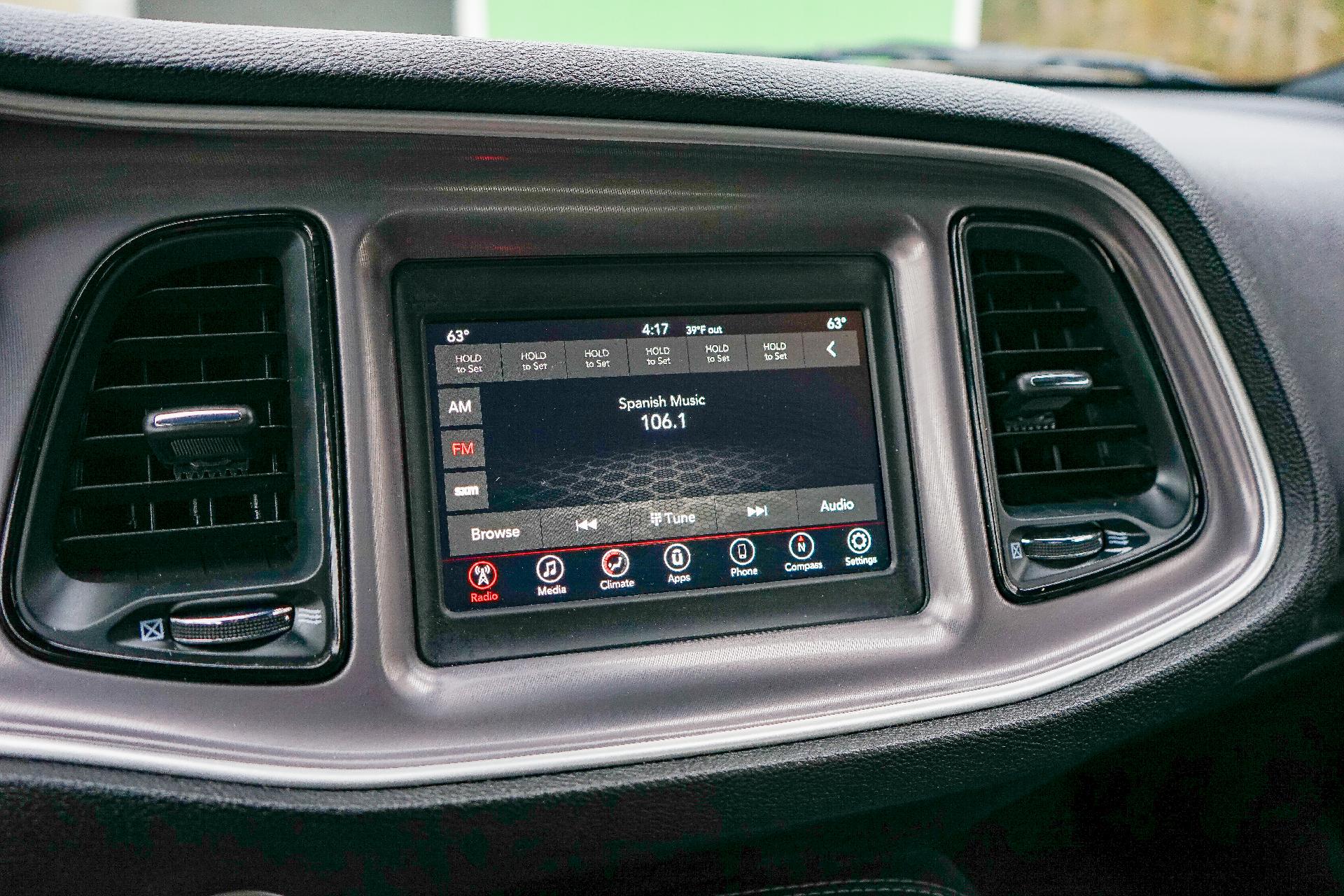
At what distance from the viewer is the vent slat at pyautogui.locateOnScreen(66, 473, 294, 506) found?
947mm

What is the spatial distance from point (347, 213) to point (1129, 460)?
88 cm

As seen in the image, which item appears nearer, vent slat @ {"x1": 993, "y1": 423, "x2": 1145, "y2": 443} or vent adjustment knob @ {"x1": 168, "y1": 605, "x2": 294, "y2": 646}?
vent adjustment knob @ {"x1": 168, "y1": 605, "x2": 294, "y2": 646}

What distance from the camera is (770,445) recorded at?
3.62 feet

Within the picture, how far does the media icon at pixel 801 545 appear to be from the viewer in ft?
3.66

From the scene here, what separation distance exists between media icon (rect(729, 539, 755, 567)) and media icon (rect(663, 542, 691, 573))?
5 centimetres

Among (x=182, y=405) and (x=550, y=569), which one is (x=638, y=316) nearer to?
(x=550, y=569)

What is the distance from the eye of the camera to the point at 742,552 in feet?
3.60

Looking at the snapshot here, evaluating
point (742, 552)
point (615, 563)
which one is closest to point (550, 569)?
point (615, 563)

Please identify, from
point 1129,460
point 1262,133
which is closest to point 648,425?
point 1129,460

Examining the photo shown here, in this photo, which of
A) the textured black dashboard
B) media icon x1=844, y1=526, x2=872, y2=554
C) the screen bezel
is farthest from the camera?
media icon x1=844, y1=526, x2=872, y2=554

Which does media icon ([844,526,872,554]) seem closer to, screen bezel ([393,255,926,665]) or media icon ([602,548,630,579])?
screen bezel ([393,255,926,665])

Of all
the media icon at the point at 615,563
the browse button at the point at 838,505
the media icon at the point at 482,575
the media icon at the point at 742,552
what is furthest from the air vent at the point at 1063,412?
the media icon at the point at 482,575

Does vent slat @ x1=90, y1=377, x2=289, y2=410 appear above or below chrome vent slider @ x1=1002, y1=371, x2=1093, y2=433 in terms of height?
above

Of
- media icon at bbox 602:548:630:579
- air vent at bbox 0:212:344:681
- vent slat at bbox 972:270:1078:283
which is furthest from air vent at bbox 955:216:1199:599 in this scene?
air vent at bbox 0:212:344:681
